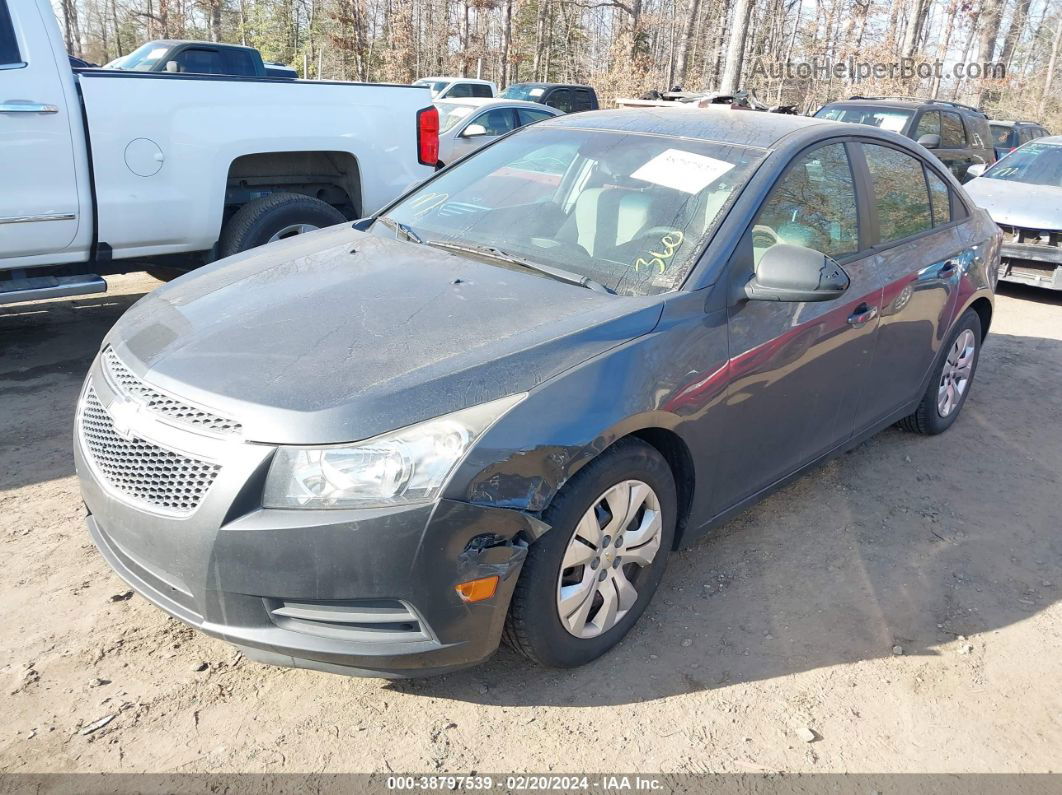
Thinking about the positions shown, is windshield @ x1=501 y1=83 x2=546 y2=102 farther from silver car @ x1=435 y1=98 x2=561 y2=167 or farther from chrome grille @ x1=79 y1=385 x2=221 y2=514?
chrome grille @ x1=79 y1=385 x2=221 y2=514

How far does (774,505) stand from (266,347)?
8.43ft

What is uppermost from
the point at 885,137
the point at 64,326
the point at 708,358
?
the point at 885,137

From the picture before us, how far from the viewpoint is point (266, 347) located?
2.58 metres

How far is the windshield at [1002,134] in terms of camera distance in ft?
60.8

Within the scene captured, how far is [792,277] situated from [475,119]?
1118 cm

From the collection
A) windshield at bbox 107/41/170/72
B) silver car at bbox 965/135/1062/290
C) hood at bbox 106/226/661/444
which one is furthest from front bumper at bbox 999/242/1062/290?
windshield at bbox 107/41/170/72

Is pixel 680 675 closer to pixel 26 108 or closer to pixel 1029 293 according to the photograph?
pixel 26 108

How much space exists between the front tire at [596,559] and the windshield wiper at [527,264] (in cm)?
63

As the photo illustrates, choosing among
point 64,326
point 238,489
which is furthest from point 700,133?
point 64,326

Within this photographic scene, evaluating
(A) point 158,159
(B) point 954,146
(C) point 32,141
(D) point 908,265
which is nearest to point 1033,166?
(B) point 954,146

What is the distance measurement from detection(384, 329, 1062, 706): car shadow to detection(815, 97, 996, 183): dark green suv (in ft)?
27.5

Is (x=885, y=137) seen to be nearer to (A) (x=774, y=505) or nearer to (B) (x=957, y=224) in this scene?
(B) (x=957, y=224)

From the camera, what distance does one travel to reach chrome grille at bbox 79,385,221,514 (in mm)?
2299

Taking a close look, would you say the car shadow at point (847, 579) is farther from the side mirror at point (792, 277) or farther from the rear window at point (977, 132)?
the rear window at point (977, 132)
